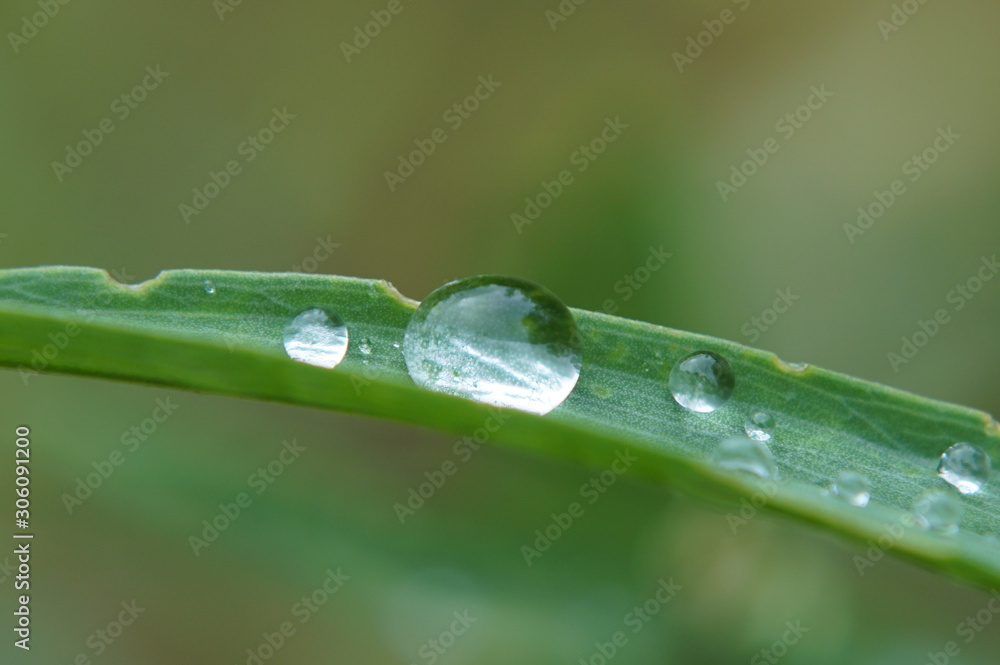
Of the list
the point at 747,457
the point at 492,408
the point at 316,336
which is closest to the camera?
the point at 492,408

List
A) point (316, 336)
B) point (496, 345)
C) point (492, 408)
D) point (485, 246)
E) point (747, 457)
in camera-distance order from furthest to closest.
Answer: point (485, 246) < point (496, 345) < point (316, 336) < point (747, 457) < point (492, 408)

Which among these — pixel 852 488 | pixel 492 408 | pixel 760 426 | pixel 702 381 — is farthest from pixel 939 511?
pixel 492 408

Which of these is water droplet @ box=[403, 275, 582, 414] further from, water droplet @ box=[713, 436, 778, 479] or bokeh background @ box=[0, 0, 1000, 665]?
bokeh background @ box=[0, 0, 1000, 665]

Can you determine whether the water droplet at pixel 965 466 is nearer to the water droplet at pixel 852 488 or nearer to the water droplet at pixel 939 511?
the water droplet at pixel 939 511

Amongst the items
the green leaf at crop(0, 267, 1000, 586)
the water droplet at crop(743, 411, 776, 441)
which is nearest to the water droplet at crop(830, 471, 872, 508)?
the green leaf at crop(0, 267, 1000, 586)

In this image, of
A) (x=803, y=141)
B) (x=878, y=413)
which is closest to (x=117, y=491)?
(x=878, y=413)

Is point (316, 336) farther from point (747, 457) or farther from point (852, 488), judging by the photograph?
point (852, 488)
